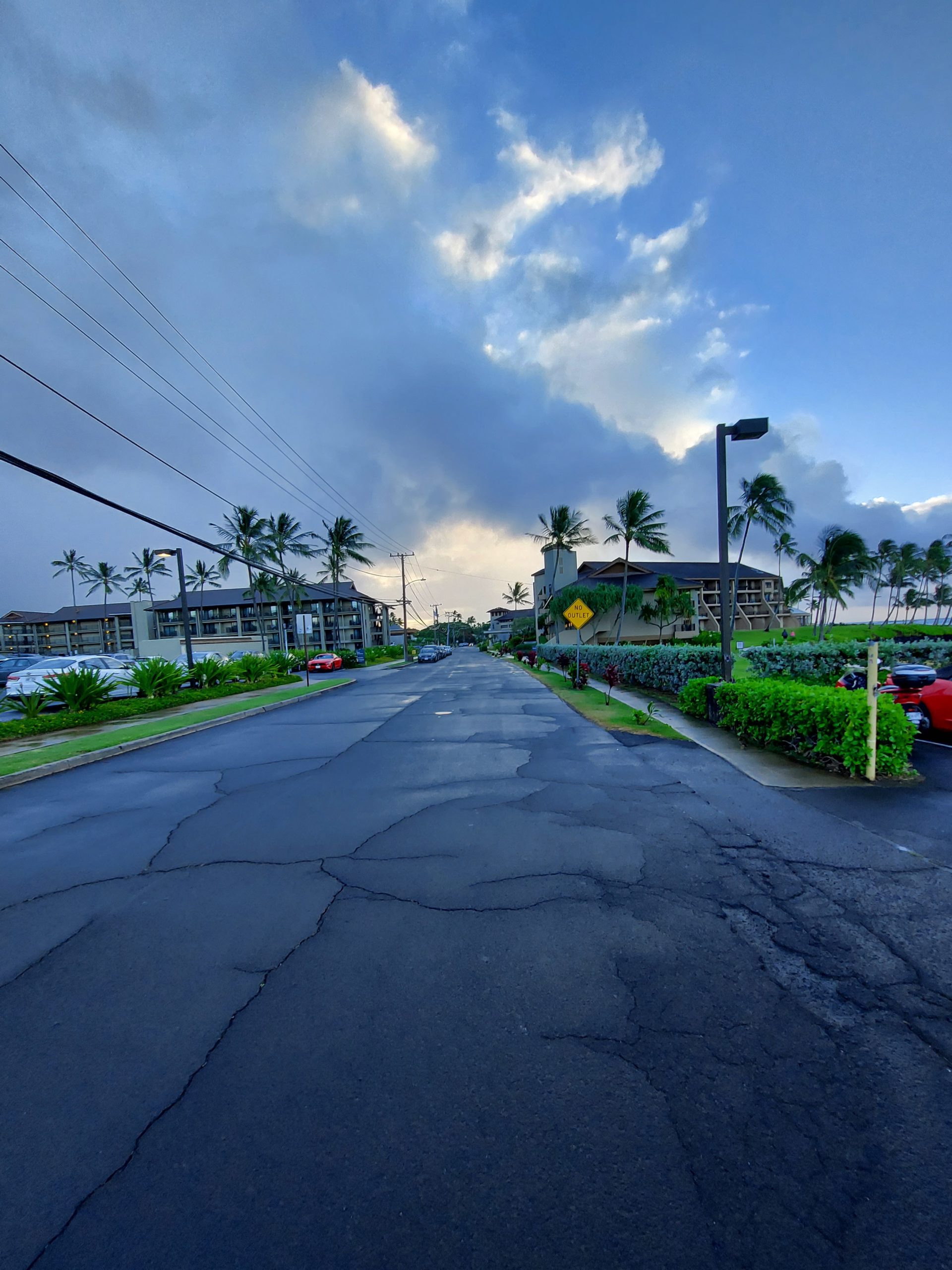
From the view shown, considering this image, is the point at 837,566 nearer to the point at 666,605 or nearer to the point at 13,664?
the point at 666,605

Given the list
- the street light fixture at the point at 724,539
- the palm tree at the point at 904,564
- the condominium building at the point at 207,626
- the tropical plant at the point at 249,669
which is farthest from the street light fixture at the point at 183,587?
the palm tree at the point at 904,564

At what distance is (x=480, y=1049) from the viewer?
2.44m

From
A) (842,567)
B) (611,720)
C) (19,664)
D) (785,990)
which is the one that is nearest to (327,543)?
(19,664)

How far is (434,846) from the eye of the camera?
482 centimetres

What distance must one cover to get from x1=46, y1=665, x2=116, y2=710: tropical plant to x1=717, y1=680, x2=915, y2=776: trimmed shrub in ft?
53.2

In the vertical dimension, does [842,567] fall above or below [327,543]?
below

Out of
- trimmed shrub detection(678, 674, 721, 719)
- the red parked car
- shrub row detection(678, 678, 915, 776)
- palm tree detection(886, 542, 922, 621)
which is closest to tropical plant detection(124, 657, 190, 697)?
trimmed shrub detection(678, 674, 721, 719)

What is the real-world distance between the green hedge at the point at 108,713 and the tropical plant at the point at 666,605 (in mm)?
36373

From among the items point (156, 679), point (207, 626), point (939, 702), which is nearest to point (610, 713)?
point (939, 702)

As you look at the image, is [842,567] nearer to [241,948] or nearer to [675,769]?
[675,769]

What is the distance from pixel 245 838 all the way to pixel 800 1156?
474 centimetres

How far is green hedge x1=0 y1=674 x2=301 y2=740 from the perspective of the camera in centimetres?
1239

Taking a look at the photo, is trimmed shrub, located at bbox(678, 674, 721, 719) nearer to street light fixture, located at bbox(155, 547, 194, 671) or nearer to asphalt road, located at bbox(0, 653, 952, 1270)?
asphalt road, located at bbox(0, 653, 952, 1270)

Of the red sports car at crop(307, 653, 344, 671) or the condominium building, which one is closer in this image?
the red sports car at crop(307, 653, 344, 671)
